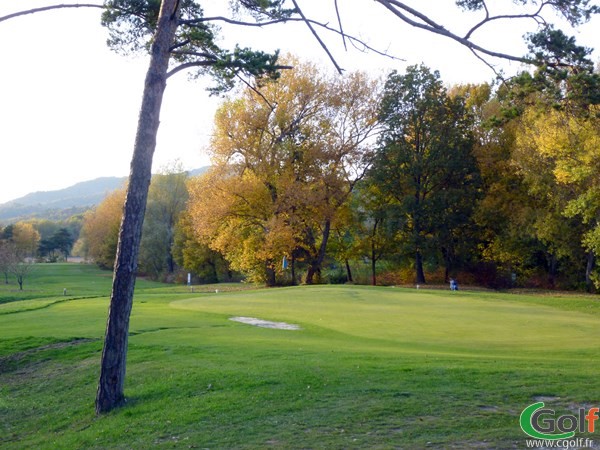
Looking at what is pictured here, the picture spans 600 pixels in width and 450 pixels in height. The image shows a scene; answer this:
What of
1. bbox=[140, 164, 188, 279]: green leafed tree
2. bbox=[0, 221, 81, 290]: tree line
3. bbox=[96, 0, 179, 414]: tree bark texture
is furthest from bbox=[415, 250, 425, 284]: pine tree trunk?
bbox=[96, 0, 179, 414]: tree bark texture

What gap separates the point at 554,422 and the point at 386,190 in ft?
137

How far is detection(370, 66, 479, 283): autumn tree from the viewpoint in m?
46.1

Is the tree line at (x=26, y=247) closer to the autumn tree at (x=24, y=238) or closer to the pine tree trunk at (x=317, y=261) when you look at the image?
the autumn tree at (x=24, y=238)

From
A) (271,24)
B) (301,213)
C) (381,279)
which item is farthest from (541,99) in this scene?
(381,279)

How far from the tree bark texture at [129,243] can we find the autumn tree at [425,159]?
3674 centimetres

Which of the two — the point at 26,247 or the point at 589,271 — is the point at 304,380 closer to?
the point at 589,271

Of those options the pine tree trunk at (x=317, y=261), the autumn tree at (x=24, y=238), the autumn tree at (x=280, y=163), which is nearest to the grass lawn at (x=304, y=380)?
the autumn tree at (x=280, y=163)

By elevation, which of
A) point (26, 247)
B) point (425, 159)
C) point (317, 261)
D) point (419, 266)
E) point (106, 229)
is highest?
point (425, 159)

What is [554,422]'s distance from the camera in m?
7.33

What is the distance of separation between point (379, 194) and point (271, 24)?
4109 cm

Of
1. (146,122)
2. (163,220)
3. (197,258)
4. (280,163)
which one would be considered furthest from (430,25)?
(163,220)

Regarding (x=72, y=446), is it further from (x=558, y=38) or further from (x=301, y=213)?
(x=301, y=213)

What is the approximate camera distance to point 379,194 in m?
51.3

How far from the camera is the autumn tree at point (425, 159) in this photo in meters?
46.1
